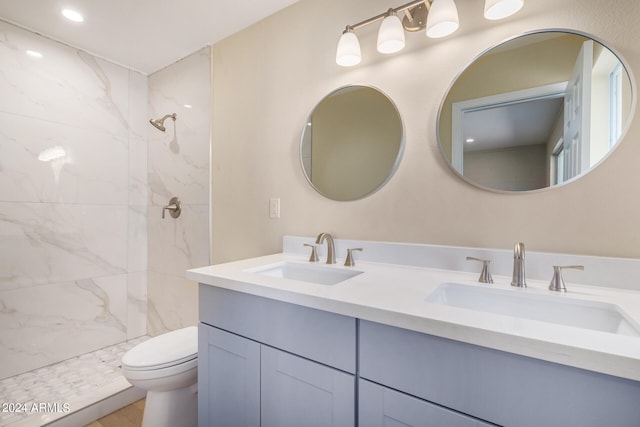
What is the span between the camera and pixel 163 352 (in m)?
1.37

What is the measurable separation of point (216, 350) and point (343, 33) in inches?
57.2

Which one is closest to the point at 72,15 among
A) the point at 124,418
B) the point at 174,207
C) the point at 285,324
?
the point at 174,207

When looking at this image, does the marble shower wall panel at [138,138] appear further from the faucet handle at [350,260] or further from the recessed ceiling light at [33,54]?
the faucet handle at [350,260]

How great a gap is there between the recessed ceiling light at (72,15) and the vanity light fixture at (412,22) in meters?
1.59

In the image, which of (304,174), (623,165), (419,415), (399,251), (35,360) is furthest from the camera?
(35,360)

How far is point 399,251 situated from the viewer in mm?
1244

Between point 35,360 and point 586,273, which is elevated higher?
point 586,273

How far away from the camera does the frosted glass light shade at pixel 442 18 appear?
1.06m

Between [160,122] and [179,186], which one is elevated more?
[160,122]

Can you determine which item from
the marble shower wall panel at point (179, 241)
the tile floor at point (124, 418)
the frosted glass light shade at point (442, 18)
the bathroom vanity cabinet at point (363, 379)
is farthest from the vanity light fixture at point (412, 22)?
the tile floor at point (124, 418)

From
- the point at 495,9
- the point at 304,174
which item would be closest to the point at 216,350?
Result: the point at 304,174

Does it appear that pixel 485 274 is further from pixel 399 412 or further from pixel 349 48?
pixel 349 48

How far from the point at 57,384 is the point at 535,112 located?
278 cm

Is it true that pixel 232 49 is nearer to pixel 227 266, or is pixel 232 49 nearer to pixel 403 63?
pixel 403 63
